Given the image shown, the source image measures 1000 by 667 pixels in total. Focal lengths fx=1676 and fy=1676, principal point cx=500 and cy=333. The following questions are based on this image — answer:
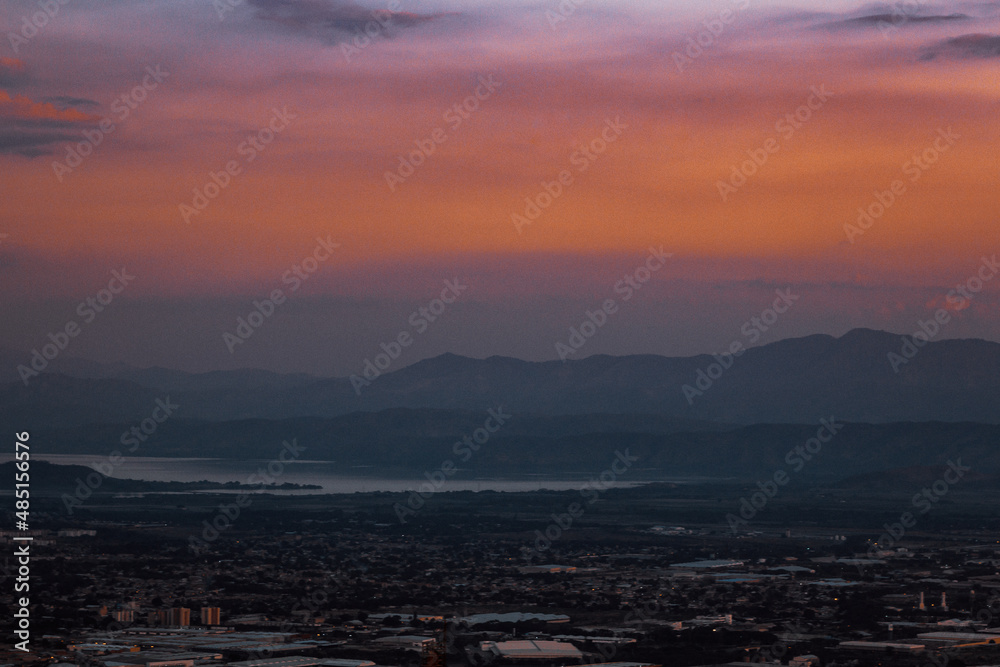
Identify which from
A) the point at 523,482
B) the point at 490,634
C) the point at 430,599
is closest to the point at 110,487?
the point at 523,482

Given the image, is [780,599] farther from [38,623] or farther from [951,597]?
[38,623]

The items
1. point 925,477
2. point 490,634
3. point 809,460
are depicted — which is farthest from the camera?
point 809,460

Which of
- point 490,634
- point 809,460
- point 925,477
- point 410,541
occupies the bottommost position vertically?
point 490,634

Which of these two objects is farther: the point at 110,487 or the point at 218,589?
the point at 110,487

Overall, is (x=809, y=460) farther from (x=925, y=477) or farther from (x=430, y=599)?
(x=430, y=599)

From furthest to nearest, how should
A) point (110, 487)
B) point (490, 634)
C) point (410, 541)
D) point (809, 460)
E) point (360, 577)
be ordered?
1. point (809, 460)
2. point (110, 487)
3. point (410, 541)
4. point (360, 577)
5. point (490, 634)

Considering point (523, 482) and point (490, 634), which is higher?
point (523, 482)

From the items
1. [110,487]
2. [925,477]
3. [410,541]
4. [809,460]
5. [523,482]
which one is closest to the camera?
[410,541]

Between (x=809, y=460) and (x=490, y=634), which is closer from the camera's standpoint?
(x=490, y=634)

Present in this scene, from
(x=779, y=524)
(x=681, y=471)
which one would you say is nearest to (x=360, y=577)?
(x=779, y=524)
